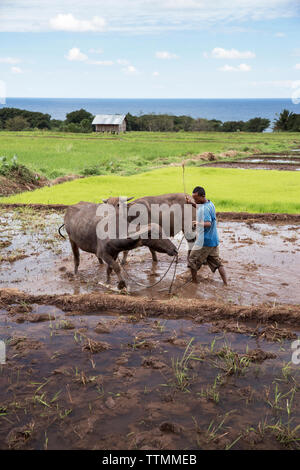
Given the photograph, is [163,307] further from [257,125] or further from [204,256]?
[257,125]

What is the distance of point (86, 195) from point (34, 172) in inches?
198

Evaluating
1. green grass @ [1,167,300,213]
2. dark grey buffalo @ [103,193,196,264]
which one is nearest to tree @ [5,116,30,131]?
green grass @ [1,167,300,213]

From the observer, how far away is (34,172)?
1681cm

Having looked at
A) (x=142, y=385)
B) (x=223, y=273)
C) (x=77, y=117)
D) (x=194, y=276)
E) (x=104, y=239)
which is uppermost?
(x=77, y=117)

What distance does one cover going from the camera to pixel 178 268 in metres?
7.14

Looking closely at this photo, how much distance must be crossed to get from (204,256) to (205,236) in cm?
29

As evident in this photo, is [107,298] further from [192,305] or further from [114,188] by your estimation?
[114,188]

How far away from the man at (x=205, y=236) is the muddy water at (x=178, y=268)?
1.43 feet

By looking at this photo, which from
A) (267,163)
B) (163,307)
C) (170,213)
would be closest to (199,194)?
(170,213)

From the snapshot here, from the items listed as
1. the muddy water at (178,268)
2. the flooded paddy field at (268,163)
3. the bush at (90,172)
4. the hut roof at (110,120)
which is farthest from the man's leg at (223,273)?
the hut roof at (110,120)

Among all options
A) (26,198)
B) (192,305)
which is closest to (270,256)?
(192,305)

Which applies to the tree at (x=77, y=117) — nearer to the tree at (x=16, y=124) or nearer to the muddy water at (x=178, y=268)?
the tree at (x=16, y=124)

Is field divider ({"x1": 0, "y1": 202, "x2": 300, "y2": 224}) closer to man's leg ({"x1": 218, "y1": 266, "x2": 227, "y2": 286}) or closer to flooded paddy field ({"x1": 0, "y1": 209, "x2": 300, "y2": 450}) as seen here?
flooded paddy field ({"x1": 0, "y1": 209, "x2": 300, "y2": 450})

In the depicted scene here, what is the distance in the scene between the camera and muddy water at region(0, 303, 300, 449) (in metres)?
3.16
